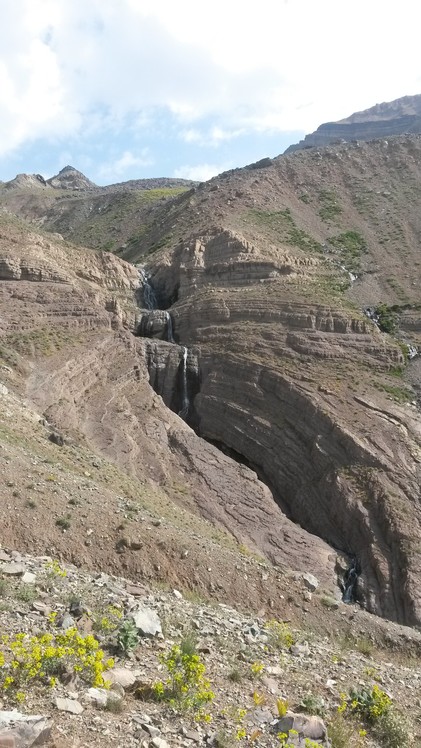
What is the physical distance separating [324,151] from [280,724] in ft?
276

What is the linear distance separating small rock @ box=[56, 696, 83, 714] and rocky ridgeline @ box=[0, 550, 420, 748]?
0.01 m

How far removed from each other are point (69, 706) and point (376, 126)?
199 metres

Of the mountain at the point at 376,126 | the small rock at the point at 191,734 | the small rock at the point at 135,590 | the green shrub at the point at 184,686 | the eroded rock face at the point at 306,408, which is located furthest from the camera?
the mountain at the point at 376,126

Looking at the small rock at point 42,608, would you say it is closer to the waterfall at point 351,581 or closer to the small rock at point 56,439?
the small rock at point 56,439

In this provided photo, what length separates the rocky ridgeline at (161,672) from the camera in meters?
5.93

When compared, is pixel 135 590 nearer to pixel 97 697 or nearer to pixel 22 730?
pixel 97 697

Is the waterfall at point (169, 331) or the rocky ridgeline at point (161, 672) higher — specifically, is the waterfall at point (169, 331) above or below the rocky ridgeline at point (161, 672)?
above

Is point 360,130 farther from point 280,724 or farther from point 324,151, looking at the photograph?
point 280,724

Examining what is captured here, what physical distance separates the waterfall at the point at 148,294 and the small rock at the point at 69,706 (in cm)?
3786

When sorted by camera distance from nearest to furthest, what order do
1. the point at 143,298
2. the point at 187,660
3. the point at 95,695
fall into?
the point at 95,695 < the point at 187,660 < the point at 143,298

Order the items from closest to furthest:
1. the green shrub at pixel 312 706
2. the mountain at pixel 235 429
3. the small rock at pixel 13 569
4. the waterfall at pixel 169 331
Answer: the green shrub at pixel 312 706 → the small rock at pixel 13 569 → the mountain at pixel 235 429 → the waterfall at pixel 169 331

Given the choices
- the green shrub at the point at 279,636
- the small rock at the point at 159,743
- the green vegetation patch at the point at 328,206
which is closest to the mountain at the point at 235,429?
the green shrub at the point at 279,636

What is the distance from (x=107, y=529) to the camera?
1367 centimetres

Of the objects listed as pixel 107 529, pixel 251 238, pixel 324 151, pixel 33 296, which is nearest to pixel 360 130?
pixel 324 151
